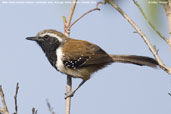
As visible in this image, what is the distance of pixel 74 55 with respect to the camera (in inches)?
184

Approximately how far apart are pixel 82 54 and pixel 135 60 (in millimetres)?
829

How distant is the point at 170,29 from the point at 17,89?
1.31m

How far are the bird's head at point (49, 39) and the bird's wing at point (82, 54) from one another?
0.14 m

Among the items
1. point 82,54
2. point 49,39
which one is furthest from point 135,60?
point 49,39

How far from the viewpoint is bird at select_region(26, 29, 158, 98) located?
4.54 meters

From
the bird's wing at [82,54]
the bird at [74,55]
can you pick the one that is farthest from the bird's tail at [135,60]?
the bird's wing at [82,54]

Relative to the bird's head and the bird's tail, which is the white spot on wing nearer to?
the bird's head

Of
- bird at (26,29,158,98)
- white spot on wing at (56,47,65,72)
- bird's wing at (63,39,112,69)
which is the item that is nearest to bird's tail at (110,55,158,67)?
bird at (26,29,158,98)

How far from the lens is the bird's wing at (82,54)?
4.62 metres

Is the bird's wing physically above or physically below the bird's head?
below

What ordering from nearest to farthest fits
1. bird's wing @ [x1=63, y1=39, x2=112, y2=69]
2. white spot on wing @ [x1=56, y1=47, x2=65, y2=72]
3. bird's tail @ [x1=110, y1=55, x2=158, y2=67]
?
bird's tail @ [x1=110, y1=55, x2=158, y2=67] < white spot on wing @ [x1=56, y1=47, x2=65, y2=72] < bird's wing @ [x1=63, y1=39, x2=112, y2=69]

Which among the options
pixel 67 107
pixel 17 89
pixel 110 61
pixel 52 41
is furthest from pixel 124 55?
pixel 17 89

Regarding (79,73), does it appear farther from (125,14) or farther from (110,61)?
(125,14)

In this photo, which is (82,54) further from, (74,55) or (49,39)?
(49,39)
